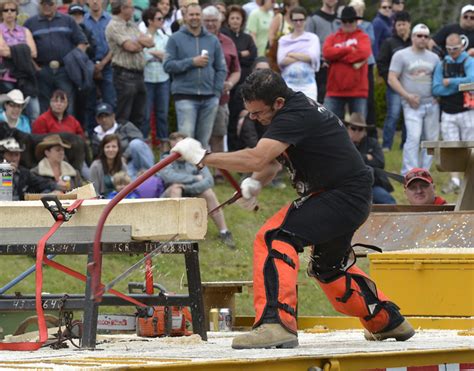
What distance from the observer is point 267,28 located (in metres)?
19.7


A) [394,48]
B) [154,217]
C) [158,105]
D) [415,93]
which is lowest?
[154,217]

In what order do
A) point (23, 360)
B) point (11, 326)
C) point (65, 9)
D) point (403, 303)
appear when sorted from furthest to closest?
point (65, 9), point (11, 326), point (403, 303), point (23, 360)

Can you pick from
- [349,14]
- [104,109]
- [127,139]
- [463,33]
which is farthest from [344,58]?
[104,109]

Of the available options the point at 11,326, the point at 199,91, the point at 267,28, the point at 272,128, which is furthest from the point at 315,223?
the point at 267,28

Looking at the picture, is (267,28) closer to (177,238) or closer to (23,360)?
(177,238)

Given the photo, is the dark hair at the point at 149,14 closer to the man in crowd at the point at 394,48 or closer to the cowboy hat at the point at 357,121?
the cowboy hat at the point at 357,121

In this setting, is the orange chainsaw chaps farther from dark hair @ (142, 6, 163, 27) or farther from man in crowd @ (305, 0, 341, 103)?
man in crowd @ (305, 0, 341, 103)

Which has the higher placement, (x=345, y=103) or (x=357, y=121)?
(x=345, y=103)

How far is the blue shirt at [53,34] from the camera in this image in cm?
1662

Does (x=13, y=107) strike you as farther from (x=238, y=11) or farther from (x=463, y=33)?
(x=463, y=33)

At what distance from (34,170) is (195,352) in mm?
8561

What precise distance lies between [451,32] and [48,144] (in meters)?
7.09

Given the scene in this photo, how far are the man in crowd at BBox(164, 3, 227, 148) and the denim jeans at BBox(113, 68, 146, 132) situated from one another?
0.76 metres

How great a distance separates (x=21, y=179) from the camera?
14.5 meters
